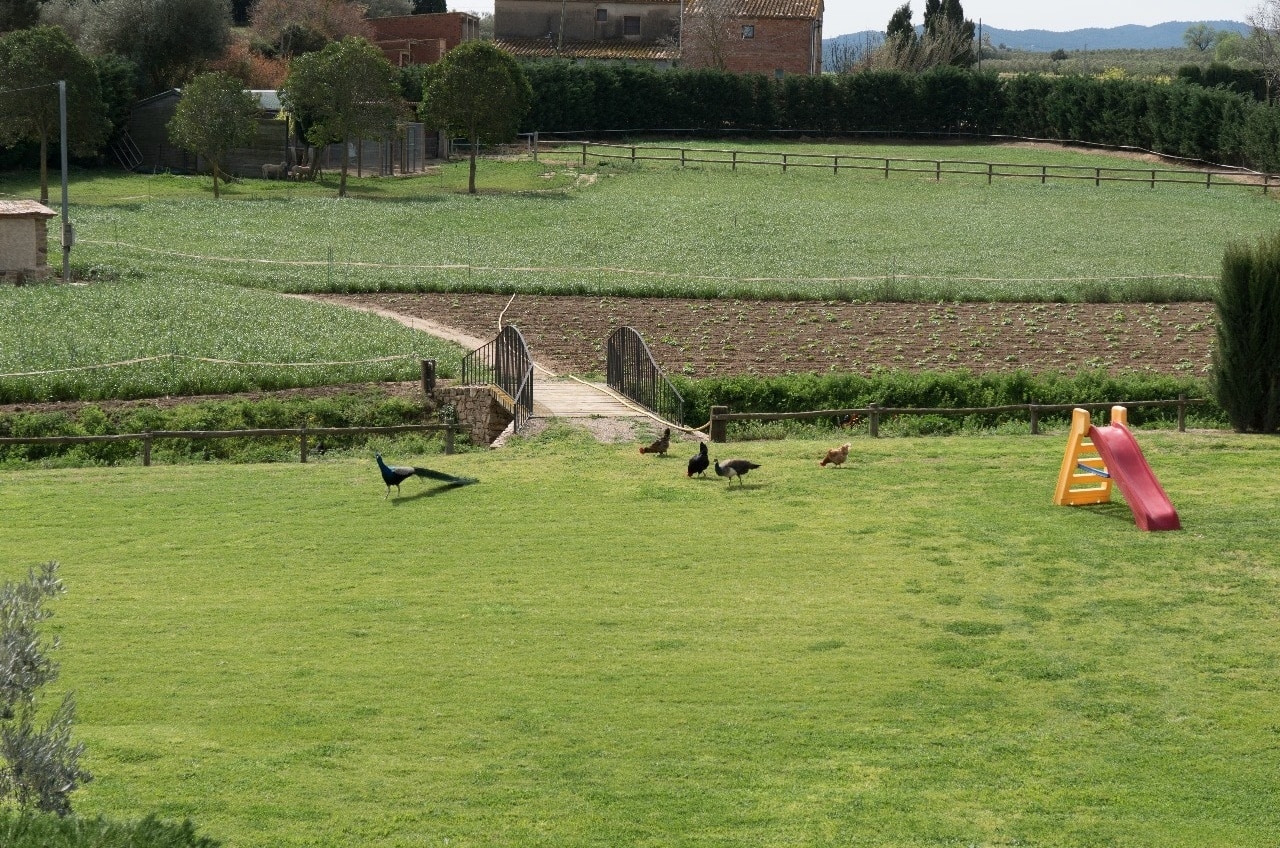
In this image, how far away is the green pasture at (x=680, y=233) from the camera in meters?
42.4

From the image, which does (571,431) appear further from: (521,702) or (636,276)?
(636,276)

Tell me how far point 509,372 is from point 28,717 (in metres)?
19.2

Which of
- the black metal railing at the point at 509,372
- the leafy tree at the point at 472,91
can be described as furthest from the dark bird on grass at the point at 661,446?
the leafy tree at the point at 472,91

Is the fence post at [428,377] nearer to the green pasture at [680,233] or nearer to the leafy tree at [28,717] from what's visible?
the green pasture at [680,233]

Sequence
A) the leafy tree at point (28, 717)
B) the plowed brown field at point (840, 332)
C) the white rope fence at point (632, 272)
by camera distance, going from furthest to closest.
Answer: the white rope fence at point (632, 272)
the plowed brown field at point (840, 332)
the leafy tree at point (28, 717)

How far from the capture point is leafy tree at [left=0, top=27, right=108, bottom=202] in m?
54.7

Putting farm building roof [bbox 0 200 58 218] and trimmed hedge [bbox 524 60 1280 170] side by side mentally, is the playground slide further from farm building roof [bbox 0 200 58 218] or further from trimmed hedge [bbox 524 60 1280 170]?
trimmed hedge [bbox 524 60 1280 170]

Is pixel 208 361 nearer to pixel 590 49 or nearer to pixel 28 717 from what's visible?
pixel 28 717

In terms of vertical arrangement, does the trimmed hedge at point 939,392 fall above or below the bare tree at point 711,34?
below

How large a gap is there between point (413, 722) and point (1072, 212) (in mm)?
54084

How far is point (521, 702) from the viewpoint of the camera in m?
13.1

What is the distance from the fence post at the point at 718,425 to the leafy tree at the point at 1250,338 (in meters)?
8.75

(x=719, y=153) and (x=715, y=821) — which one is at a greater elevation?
(x=719, y=153)

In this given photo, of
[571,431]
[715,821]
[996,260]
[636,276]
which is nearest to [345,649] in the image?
[715,821]
